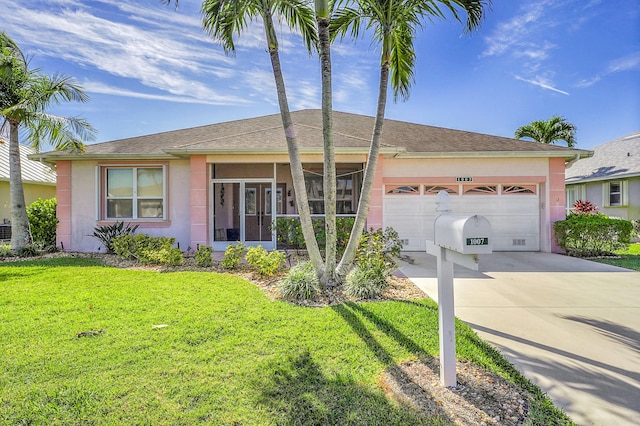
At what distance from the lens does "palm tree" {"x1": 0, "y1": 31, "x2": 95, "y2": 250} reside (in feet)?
33.4

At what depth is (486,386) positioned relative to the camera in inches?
116

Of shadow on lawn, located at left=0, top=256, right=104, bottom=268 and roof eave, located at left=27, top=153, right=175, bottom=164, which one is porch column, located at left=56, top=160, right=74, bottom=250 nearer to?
roof eave, located at left=27, top=153, right=175, bottom=164

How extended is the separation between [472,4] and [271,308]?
6.98 m

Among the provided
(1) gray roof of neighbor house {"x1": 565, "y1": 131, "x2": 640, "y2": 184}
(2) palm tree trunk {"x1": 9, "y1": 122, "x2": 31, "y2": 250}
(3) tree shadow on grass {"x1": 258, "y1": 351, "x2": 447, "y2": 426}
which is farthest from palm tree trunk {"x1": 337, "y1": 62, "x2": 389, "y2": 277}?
(1) gray roof of neighbor house {"x1": 565, "y1": 131, "x2": 640, "y2": 184}

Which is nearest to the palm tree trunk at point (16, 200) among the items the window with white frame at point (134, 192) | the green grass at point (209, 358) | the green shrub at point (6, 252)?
the green shrub at point (6, 252)

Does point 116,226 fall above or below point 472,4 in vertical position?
below

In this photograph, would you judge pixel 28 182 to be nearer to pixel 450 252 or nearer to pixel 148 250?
pixel 148 250

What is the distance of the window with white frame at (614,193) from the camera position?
52.0 ft

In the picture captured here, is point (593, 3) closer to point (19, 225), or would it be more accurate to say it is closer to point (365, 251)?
point (365, 251)

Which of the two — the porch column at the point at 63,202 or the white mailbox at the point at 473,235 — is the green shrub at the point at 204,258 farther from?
the white mailbox at the point at 473,235

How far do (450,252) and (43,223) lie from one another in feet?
47.4

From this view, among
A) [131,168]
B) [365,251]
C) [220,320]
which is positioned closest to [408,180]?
[365,251]

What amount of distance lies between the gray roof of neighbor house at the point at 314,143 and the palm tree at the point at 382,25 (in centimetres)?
348

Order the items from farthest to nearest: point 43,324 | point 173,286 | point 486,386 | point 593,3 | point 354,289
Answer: point 593,3 < point 173,286 < point 354,289 < point 43,324 < point 486,386
